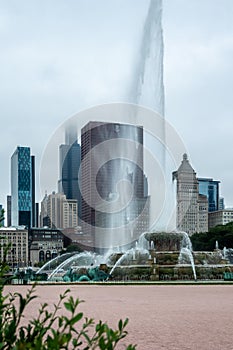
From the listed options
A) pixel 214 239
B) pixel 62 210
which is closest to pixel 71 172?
pixel 62 210

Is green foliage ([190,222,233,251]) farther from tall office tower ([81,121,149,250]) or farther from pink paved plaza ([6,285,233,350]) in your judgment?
pink paved plaza ([6,285,233,350])

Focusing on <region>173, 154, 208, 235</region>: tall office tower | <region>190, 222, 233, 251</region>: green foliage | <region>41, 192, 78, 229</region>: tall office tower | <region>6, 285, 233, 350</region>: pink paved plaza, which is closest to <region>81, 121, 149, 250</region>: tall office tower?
<region>190, 222, 233, 251</region>: green foliage

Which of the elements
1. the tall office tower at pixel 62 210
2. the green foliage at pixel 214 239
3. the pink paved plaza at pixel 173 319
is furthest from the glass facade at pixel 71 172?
the pink paved plaza at pixel 173 319

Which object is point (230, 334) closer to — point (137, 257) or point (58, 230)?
point (137, 257)

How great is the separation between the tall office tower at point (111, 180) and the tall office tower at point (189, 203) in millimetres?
16330

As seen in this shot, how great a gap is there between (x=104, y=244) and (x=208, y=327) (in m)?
118

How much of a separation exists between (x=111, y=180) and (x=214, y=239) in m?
28.8

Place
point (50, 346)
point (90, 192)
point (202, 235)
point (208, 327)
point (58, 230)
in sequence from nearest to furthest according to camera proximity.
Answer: point (50, 346) → point (208, 327) → point (202, 235) → point (90, 192) → point (58, 230)

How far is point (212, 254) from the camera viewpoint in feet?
137

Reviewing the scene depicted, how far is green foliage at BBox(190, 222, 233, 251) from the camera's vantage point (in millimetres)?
80625

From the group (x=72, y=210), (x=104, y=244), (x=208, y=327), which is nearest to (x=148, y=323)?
(x=208, y=327)

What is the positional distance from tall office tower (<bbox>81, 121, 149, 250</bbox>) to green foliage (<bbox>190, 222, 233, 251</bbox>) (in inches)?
515

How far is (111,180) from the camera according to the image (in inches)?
4181

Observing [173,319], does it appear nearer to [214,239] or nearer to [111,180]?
[214,239]
